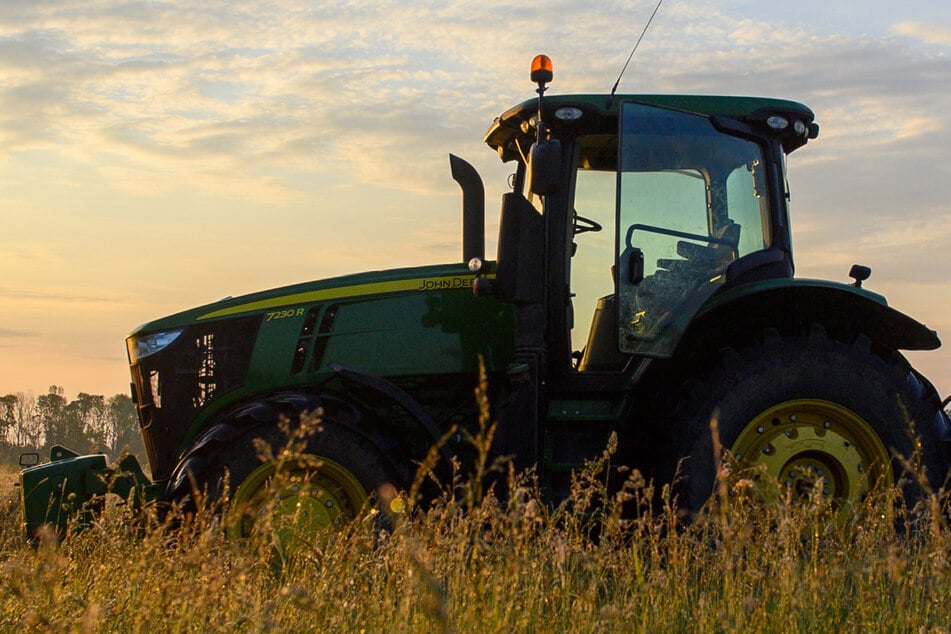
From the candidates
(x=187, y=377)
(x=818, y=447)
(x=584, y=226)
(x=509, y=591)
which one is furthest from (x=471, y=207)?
(x=509, y=591)

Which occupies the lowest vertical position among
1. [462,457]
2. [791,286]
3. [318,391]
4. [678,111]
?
[462,457]

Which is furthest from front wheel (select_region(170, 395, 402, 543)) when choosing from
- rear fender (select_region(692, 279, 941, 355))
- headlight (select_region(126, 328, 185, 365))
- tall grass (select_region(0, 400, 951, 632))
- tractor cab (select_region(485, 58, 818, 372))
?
rear fender (select_region(692, 279, 941, 355))

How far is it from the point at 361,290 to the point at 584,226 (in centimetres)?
148

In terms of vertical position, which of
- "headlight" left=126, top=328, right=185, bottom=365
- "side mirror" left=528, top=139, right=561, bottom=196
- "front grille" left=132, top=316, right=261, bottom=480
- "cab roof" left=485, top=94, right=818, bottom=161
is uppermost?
"cab roof" left=485, top=94, right=818, bottom=161

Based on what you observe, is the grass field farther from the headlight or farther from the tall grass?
the headlight

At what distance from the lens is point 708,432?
5.57 m

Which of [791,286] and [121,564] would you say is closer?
[121,564]

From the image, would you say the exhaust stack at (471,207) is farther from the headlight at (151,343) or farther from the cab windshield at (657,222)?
the headlight at (151,343)

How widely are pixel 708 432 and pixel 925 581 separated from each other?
4.15 feet

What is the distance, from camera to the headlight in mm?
7107

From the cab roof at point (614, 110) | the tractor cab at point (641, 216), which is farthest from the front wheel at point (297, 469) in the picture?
the cab roof at point (614, 110)

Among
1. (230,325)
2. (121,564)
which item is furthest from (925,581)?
(230,325)

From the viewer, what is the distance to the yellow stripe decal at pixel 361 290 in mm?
6617

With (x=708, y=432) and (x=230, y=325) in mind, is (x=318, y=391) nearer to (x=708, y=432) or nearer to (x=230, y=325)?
(x=230, y=325)
